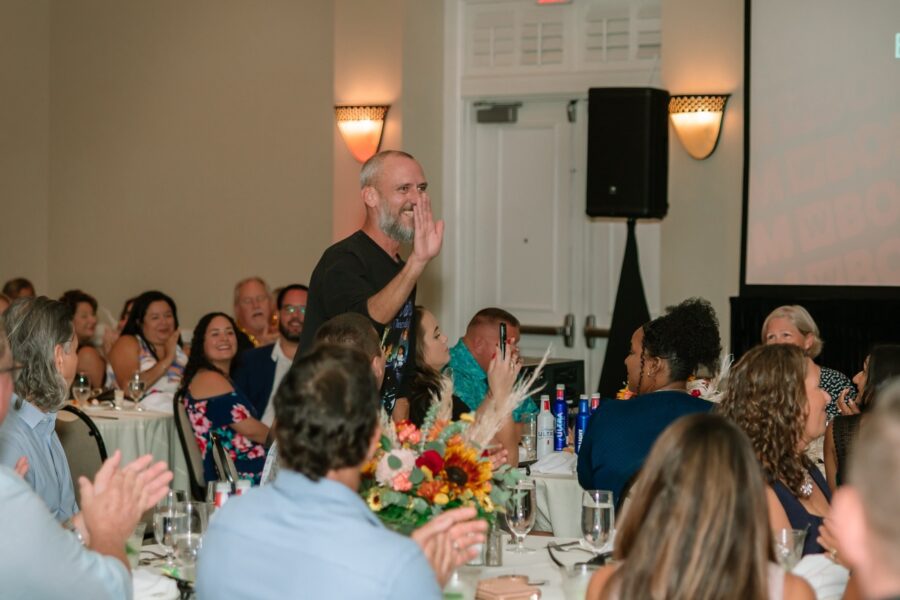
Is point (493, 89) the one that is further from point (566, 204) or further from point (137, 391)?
point (137, 391)

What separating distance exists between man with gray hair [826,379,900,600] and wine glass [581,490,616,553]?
162cm

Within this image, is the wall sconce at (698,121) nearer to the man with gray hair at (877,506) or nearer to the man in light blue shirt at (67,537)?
the man in light blue shirt at (67,537)

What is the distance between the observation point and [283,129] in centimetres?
920

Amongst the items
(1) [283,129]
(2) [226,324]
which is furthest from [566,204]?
(2) [226,324]

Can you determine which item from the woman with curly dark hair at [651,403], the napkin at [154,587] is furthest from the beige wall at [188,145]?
the napkin at [154,587]

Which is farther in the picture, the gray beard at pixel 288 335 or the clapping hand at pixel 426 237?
the gray beard at pixel 288 335

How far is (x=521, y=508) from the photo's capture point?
9.96 feet

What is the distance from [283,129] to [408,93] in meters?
1.30

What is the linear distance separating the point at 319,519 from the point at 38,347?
1.64 m

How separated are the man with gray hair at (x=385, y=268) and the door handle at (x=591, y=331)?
4.24 meters

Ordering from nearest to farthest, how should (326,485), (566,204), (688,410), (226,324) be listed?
(326,485)
(688,410)
(226,324)
(566,204)

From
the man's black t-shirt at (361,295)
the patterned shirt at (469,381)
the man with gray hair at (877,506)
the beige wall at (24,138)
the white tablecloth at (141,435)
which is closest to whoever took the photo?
the man with gray hair at (877,506)

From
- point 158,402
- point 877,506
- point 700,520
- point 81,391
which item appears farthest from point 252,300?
point 877,506

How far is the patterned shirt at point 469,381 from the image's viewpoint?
5.41 meters
